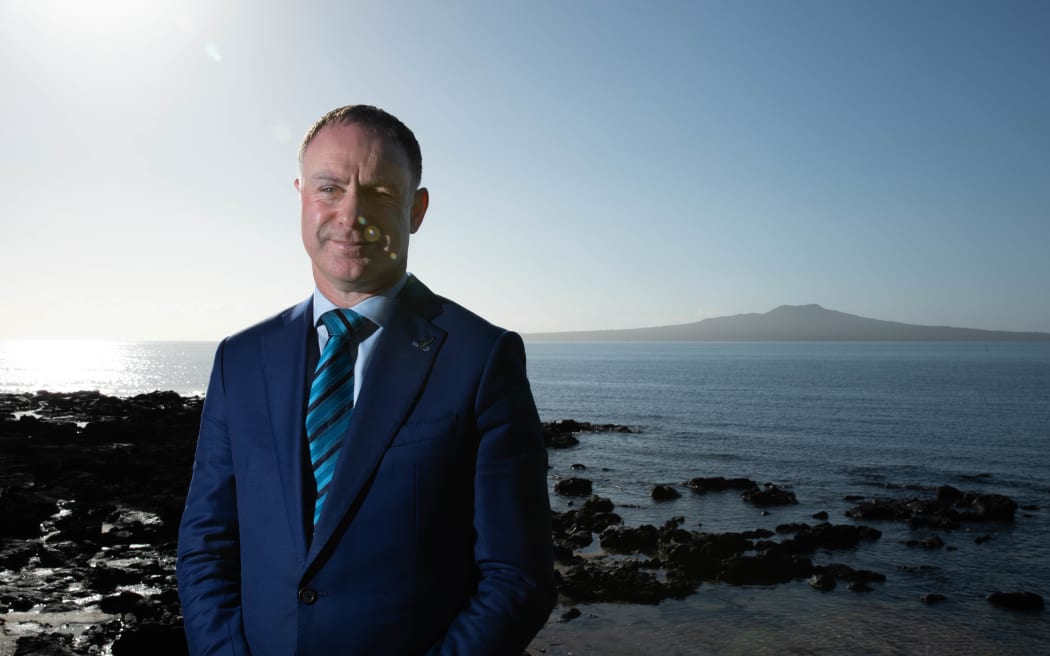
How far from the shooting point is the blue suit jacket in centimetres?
206

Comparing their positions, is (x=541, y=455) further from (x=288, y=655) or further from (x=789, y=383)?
(x=789, y=383)

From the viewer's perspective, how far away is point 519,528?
81.9 inches

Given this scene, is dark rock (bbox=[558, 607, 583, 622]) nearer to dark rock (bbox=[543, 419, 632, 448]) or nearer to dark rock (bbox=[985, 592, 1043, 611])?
dark rock (bbox=[985, 592, 1043, 611])

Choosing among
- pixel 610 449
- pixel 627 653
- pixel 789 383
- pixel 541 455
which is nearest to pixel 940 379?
pixel 789 383

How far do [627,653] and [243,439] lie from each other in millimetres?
12196

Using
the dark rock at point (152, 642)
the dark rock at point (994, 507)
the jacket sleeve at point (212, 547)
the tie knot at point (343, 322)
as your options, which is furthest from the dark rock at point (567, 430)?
the tie knot at point (343, 322)

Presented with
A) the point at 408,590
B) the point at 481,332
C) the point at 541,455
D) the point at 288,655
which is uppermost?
the point at 481,332

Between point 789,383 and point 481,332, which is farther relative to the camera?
point 789,383

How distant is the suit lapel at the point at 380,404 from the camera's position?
2061 mm

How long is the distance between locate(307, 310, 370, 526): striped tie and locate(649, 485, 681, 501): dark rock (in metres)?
25.6

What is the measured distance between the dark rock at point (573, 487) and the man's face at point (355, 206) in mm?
25304

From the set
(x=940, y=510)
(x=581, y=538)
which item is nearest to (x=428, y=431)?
(x=581, y=538)

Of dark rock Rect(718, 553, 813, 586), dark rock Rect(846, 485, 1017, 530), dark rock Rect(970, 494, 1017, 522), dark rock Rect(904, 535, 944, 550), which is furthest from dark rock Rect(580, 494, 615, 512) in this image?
dark rock Rect(970, 494, 1017, 522)

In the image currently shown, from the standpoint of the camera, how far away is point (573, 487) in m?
27.1
